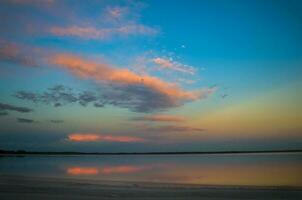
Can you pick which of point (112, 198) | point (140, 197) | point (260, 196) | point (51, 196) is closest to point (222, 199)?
point (260, 196)

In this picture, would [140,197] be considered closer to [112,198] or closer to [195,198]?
[112,198]

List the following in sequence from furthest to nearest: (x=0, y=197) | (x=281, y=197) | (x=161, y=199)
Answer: (x=281, y=197), (x=161, y=199), (x=0, y=197)

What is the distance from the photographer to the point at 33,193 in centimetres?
1628

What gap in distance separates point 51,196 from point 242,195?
908 cm

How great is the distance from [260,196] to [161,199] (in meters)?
5.22

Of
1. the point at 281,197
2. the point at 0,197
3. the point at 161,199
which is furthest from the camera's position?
the point at 281,197

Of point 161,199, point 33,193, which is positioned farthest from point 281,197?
point 33,193

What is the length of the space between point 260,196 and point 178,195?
4018 millimetres

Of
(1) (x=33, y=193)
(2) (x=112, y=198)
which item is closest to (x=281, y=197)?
(2) (x=112, y=198)

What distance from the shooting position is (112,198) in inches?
600

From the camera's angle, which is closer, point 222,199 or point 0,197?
point 0,197

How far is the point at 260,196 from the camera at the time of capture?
17.2m

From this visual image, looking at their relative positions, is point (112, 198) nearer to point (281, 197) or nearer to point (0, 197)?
point (0, 197)

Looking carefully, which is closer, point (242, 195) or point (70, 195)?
point (70, 195)
